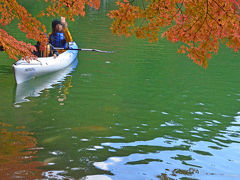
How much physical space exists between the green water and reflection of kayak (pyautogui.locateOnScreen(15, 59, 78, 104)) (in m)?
0.03

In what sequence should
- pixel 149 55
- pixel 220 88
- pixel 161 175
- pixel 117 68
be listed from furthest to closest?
pixel 149 55, pixel 117 68, pixel 220 88, pixel 161 175

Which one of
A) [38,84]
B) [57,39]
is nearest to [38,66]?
[38,84]

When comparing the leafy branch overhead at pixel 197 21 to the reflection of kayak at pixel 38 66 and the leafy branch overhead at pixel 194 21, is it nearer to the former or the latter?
the leafy branch overhead at pixel 194 21

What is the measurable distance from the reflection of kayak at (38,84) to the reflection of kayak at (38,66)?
169 millimetres

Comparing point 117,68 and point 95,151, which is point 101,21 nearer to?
point 117,68

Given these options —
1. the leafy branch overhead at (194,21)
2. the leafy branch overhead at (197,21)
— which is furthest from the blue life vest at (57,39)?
the leafy branch overhead at (194,21)

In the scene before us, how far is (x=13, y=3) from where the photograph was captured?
9.28 m

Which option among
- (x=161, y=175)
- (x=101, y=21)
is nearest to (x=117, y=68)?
(x=161, y=175)

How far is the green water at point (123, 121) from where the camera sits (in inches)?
259

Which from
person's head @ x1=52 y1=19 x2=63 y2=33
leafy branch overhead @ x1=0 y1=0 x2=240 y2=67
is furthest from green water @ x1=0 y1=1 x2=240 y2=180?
leafy branch overhead @ x1=0 y1=0 x2=240 y2=67

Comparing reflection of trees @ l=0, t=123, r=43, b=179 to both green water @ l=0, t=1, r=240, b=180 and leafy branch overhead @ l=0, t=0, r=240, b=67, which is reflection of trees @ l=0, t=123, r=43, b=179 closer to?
green water @ l=0, t=1, r=240, b=180

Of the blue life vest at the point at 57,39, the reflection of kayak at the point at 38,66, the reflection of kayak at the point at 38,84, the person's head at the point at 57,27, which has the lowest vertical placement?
the reflection of kayak at the point at 38,84

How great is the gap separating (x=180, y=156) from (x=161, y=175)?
101 cm

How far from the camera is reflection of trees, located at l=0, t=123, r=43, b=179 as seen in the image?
600cm
